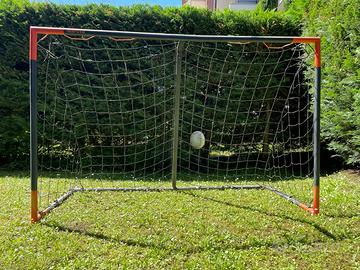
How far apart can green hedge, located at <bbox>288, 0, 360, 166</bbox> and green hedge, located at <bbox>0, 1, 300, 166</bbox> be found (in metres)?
1.71

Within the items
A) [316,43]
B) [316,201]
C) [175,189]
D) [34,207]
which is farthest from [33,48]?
[316,201]

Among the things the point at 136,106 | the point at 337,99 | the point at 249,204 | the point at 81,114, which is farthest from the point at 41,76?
the point at 337,99

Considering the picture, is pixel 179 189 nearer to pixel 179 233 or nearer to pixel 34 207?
pixel 179 233

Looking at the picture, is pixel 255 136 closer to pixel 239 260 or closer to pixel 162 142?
pixel 162 142

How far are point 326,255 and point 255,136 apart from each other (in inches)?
189

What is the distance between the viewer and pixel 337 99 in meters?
6.29

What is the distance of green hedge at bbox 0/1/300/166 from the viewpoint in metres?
7.28

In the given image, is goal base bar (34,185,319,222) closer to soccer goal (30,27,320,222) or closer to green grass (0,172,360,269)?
green grass (0,172,360,269)

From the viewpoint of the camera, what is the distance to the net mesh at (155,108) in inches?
289

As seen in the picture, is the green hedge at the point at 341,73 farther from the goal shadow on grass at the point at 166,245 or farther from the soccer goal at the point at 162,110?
the goal shadow on grass at the point at 166,245

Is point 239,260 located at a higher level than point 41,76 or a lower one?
lower

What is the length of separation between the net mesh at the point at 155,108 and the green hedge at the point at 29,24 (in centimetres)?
32

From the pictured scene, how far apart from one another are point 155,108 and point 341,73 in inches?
132

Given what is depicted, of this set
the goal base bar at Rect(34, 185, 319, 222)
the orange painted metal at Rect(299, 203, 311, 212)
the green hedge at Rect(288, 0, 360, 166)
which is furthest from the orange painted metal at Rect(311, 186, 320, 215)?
the green hedge at Rect(288, 0, 360, 166)
